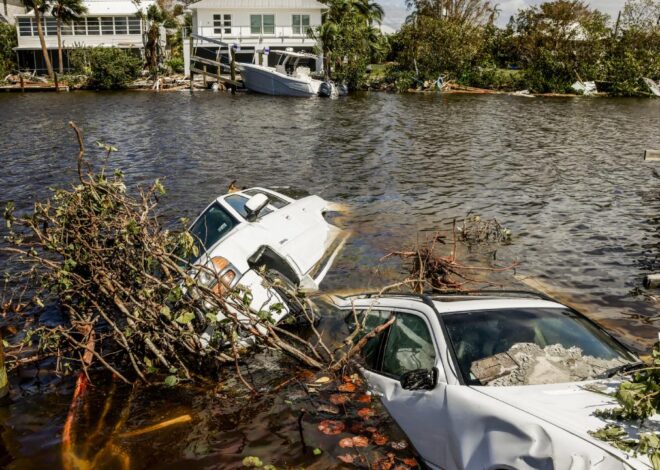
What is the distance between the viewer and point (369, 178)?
2219cm

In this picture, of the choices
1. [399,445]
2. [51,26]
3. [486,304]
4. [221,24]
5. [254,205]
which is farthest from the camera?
[51,26]

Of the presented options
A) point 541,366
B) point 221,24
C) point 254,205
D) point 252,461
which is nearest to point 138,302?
point 254,205

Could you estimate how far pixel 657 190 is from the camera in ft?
66.5

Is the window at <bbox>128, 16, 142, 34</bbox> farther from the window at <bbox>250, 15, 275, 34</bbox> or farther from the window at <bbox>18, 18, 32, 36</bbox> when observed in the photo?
the window at <bbox>250, 15, 275, 34</bbox>

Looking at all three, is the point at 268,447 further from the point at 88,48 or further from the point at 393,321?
the point at 88,48

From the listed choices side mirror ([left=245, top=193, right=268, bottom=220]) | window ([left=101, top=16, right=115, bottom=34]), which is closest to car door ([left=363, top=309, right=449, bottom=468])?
side mirror ([left=245, top=193, right=268, bottom=220])

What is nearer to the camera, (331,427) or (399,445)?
(399,445)

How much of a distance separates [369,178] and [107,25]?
51557 mm

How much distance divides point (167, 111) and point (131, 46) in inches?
1010

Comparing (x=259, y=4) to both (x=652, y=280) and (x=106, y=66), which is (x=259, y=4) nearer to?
(x=106, y=66)

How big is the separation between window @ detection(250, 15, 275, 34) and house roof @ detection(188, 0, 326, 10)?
32.1 inches

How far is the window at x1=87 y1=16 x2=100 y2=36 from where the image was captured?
63037mm

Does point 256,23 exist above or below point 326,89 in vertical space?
above

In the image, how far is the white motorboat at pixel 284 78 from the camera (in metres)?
51.6
